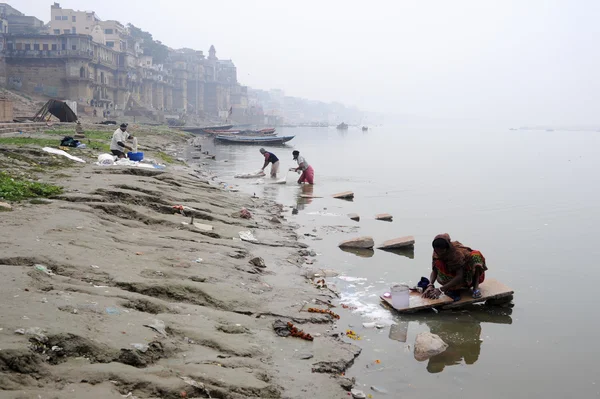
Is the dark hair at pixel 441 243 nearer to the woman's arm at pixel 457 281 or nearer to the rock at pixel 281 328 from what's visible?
the woman's arm at pixel 457 281

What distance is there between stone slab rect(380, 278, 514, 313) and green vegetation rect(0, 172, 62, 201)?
6201 millimetres

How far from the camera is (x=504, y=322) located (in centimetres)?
753

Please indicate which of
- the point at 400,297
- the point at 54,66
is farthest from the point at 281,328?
the point at 54,66

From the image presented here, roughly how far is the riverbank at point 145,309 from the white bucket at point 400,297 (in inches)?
39.7

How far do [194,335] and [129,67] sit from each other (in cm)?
8355

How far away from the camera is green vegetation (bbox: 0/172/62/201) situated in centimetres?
884

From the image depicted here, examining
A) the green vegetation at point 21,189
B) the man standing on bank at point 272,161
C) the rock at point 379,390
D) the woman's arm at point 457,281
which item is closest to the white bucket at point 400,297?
the woman's arm at point 457,281

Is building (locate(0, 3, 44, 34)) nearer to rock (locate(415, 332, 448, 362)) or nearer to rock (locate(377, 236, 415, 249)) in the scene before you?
rock (locate(377, 236, 415, 249))

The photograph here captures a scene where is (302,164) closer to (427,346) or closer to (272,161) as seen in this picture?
(272,161)

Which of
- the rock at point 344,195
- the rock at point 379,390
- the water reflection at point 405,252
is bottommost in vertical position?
the rock at point 379,390

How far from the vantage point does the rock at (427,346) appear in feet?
20.5

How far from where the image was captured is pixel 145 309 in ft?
18.0

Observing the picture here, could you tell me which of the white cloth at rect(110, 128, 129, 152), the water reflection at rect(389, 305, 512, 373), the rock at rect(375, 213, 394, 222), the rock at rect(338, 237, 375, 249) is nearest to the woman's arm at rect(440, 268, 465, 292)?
the water reflection at rect(389, 305, 512, 373)

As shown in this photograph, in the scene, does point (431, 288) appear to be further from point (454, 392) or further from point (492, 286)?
point (454, 392)
